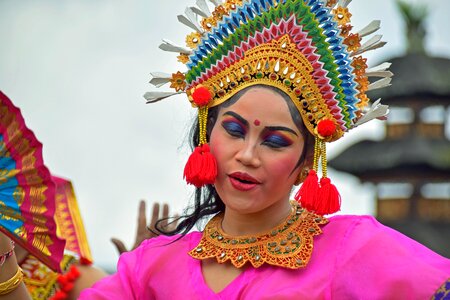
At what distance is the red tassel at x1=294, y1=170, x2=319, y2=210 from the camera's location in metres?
3.74

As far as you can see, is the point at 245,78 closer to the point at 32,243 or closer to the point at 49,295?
the point at 32,243

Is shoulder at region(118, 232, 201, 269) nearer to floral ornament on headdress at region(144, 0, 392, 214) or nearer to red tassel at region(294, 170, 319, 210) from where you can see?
floral ornament on headdress at region(144, 0, 392, 214)

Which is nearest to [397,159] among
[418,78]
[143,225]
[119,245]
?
[418,78]

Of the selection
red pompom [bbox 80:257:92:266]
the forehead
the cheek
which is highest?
the forehead

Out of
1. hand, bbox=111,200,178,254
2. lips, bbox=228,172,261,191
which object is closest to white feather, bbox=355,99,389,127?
lips, bbox=228,172,261,191

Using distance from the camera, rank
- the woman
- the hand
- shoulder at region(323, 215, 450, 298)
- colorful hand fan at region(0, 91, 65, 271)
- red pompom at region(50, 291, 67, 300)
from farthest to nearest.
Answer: red pompom at region(50, 291, 67, 300) < the hand < colorful hand fan at region(0, 91, 65, 271) < the woman < shoulder at region(323, 215, 450, 298)

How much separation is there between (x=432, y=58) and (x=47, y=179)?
23.3 meters

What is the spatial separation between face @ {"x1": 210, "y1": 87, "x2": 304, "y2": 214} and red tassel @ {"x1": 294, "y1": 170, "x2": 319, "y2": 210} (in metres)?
0.06

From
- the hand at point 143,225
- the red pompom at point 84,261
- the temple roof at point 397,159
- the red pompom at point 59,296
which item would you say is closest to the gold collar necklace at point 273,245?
the hand at point 143,225

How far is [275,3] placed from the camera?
3893mm

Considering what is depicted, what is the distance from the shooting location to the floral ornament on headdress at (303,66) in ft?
12.5

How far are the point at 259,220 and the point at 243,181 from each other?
198 millimetres

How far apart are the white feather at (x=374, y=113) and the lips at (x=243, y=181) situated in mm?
484

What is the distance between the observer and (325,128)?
3.78 meters
